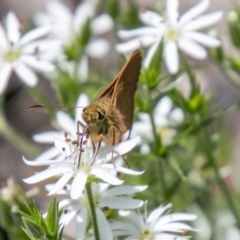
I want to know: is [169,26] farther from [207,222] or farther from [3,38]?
[207,222]

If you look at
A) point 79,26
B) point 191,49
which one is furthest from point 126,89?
point 79,26

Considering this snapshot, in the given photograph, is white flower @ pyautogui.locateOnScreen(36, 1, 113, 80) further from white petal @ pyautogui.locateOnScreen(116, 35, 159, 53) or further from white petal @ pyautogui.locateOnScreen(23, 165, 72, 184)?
white petal @ pyautogui.locateOnScreen(23, 165, 72, 184)

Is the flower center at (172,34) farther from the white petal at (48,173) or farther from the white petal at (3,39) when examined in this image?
the white petal at (48,173)

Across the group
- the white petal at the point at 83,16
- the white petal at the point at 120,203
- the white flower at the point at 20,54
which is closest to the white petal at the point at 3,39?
the white flower at the point at 20,54

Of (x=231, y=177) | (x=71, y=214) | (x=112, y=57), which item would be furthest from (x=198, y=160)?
(x=112, y=57)

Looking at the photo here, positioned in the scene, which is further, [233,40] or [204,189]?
[204,189]

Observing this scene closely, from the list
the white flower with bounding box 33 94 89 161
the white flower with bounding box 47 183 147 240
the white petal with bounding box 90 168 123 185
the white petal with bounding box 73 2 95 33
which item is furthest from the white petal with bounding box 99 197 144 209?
the white petal with bounding box 73 2 95 33

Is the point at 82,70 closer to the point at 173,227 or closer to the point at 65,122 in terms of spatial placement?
the point at 65,122
